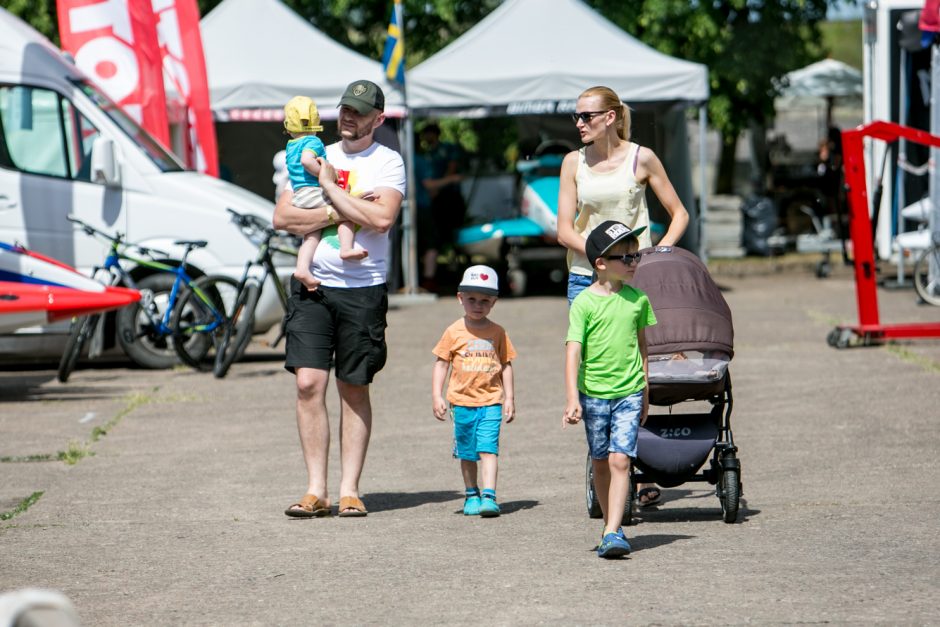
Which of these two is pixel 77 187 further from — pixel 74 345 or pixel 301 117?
pixel 301 117

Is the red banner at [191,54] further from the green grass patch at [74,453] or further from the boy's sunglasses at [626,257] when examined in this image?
the boy's sunglasses at [626,257]

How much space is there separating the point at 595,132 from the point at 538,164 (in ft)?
46.8

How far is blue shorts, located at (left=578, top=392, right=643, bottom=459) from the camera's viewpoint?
6.43 m

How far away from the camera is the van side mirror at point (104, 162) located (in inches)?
529

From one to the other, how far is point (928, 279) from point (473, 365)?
36.6 feet

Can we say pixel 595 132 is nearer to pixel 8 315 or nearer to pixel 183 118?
pixel 8 315

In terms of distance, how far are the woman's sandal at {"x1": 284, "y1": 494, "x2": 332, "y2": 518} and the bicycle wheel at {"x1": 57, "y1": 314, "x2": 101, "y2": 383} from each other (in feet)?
19.5

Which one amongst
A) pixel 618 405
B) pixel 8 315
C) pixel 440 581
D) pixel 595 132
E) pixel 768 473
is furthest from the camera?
pixel 8 315

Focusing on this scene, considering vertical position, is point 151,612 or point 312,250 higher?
point 312,250

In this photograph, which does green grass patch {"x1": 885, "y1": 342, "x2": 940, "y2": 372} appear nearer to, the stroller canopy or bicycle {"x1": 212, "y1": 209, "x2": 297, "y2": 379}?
bicycle {"x1": 212, "y1": 209, "x2": 297, "y2": 379}

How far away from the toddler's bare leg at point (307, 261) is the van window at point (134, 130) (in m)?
6.95

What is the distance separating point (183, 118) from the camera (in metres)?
17.4

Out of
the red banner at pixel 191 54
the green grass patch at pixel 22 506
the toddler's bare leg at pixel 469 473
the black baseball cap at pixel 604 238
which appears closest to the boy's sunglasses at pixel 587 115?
the black baseball cap at pixel 604 238

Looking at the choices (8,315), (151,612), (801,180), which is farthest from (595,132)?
(801,180)
